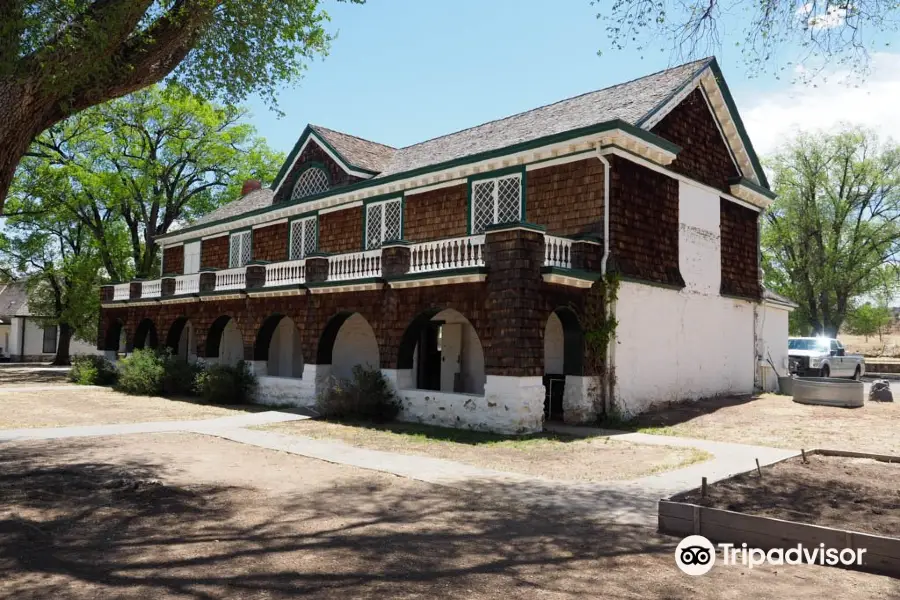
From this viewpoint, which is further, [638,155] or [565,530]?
[638,155]

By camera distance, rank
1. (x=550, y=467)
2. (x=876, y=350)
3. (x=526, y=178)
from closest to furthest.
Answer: (x=550, y=467)
(x=526, y=178)
(x=876, y=350)

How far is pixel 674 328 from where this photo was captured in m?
17.2

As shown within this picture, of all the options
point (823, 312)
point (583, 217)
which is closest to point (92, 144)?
point (583, 217)

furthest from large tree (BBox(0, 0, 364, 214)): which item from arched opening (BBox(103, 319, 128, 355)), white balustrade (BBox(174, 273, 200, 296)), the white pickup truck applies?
the white pickup truck

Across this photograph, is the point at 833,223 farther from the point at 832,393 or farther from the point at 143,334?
the point at 143,334

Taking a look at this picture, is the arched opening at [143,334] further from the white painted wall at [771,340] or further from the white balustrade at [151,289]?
the white painted wall at [771,340]

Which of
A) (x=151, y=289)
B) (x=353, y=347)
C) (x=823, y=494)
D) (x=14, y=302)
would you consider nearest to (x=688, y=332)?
(x=353, y=347)

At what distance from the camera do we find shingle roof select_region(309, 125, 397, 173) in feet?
70.1

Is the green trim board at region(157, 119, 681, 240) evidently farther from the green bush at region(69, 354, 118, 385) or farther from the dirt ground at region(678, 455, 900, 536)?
the green bush at region(69, 354, 118, 385)

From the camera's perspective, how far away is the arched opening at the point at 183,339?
24.7m

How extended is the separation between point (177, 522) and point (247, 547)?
126 centimetres

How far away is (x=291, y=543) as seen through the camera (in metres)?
6.05

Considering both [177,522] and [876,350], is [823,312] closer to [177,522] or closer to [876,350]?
[876,350]

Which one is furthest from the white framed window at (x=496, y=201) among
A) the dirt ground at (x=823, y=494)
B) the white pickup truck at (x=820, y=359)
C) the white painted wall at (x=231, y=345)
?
the white pickup truck at (x=820, y=359)
